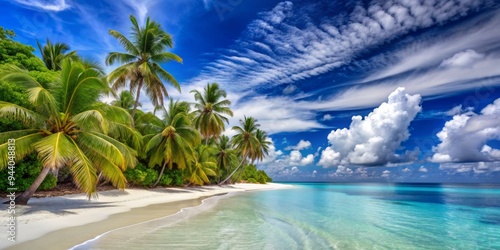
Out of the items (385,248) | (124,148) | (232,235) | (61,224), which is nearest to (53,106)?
(124,148)

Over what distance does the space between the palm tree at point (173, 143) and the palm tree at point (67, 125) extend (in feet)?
36.2

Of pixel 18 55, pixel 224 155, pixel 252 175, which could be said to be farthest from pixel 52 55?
pixel 252 175

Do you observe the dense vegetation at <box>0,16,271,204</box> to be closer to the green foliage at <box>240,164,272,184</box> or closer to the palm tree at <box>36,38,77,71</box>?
the palm tree at <box>36,38,77,71</box>

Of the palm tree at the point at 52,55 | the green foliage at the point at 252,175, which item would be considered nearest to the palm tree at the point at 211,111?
the palm tree at the point at 52,55

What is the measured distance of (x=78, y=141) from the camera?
10938mm

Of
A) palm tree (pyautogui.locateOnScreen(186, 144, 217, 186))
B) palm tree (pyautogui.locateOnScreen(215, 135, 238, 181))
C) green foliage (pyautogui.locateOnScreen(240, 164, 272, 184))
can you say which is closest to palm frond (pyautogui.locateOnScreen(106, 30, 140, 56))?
palm tree (pyautogui.locateOnScreen(186, 144, 217, 186))

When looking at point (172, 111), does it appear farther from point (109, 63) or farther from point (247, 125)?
point (247, 125)

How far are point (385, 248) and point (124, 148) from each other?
1055 cm

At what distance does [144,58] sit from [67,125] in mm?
12494

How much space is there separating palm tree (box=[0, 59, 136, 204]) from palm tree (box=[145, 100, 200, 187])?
11043 millimetres

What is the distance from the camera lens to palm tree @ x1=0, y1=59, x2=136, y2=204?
31.4ft

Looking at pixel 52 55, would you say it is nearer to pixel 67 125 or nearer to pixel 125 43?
pixel 125 43

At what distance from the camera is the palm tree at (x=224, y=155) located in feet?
134

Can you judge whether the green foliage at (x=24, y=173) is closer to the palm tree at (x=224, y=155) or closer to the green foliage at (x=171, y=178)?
the green foliage at (x=171, y=178)
